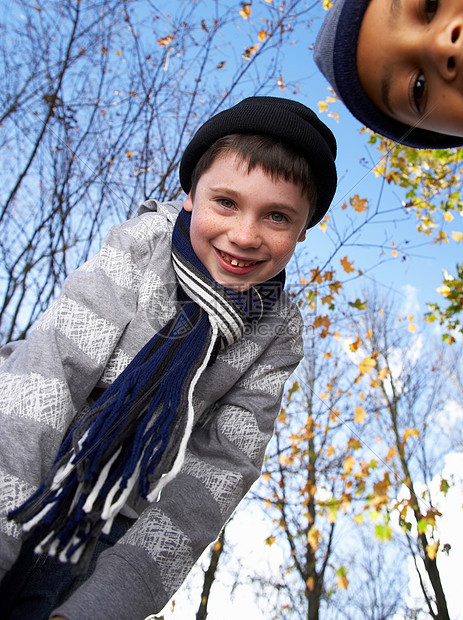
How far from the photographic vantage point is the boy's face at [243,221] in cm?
135

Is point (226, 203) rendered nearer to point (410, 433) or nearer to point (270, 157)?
point (270, 157)

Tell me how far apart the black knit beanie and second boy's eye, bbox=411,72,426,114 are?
1.32 ft

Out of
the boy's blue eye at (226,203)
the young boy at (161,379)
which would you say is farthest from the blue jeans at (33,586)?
the boy's blue eye at (226,203)

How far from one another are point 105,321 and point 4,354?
531mm

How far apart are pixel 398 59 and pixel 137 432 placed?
105 cm

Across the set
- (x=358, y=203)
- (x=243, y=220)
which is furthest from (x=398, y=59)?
(x=358, y=203)

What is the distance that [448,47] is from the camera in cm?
94

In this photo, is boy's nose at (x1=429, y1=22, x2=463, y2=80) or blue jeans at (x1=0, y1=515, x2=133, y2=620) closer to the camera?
boy's nose at (x1=429, y1=22, x2=463, y2=80)

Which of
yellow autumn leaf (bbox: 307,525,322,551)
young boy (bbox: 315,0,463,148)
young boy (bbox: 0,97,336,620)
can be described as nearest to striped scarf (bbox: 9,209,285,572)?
young boy (bbox: 0,97,336,620)

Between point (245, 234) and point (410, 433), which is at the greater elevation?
point (410, 433)

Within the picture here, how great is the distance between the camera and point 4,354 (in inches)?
63.8

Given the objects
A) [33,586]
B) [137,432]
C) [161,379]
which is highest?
[161,379]

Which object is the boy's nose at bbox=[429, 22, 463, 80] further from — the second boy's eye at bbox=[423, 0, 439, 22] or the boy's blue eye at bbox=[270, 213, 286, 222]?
the boy's blue eye at bbox=[270, 213, 286, 222]

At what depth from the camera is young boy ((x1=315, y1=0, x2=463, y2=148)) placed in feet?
3.14
